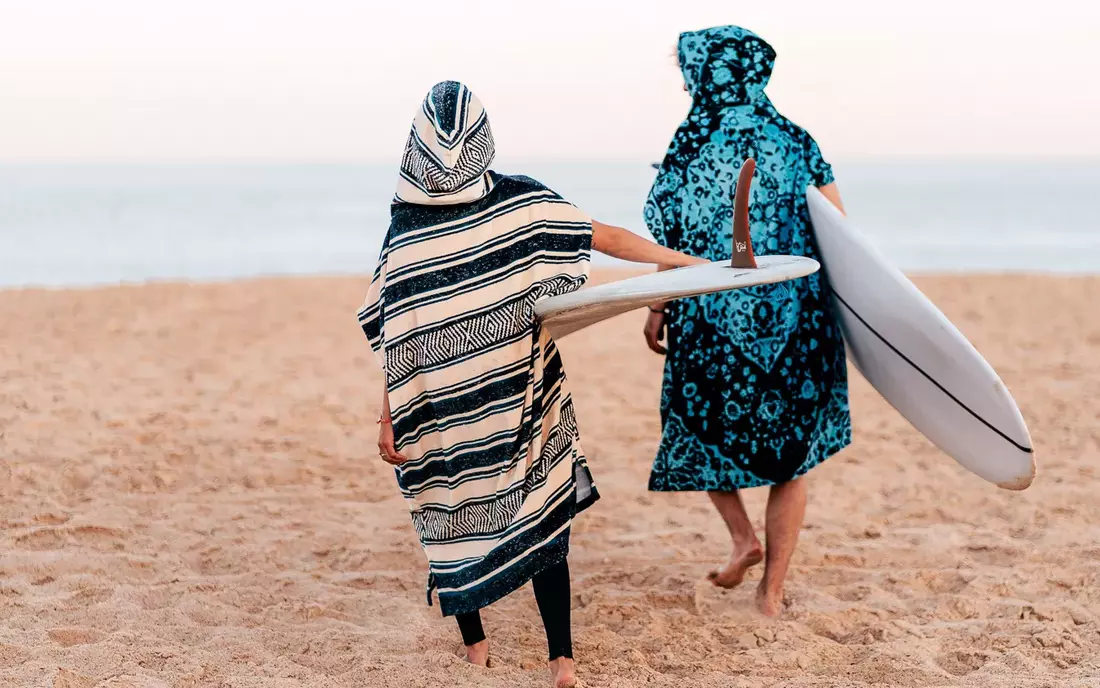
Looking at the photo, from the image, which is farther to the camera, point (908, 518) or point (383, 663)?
point (908, 518)

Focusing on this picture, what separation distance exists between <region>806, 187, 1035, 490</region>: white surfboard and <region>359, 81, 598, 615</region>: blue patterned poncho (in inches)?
36.9

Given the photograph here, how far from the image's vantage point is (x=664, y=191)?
367 centimetres

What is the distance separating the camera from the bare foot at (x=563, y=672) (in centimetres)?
304

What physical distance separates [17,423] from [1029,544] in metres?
4.94

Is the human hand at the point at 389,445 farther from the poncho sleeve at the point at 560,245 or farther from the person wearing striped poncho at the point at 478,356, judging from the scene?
the poncho sleeve at the point at 560,245

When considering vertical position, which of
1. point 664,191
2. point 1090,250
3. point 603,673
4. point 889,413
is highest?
point 664,191

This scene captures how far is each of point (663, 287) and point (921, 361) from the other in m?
1.02

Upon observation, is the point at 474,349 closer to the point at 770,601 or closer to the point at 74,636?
the point at 770,601

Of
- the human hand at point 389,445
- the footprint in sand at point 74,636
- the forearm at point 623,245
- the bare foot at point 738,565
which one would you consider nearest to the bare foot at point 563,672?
the human hand at point 389,445

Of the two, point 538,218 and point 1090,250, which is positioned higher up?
point 538,218

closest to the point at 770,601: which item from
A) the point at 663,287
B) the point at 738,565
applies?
the point at 738,565

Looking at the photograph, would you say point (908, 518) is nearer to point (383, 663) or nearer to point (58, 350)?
point (383, 663)

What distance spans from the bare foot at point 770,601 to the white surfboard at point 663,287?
1.23 meters

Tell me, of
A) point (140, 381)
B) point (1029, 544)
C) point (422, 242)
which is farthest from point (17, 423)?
point (1029, 544)
